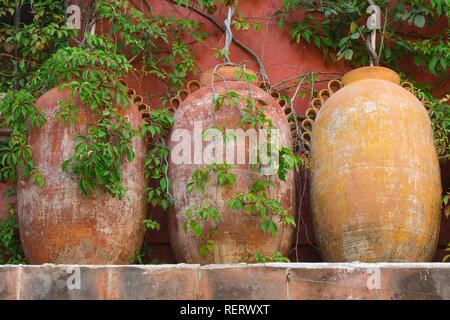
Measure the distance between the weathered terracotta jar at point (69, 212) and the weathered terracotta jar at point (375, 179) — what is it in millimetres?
894

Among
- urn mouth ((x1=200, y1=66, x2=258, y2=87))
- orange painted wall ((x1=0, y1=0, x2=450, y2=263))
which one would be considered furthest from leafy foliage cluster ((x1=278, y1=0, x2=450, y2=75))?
urn mouth ((x1=200, y1=66, x2=258, y2=87))

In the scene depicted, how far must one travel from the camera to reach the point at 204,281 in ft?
15.6

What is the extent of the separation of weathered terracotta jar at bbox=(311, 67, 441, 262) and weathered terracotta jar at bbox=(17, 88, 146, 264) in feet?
2.93

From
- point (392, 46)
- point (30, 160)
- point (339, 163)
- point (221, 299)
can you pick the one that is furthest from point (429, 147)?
point (30, 160)

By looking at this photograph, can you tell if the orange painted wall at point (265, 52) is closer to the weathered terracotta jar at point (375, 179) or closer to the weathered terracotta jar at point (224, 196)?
the weathered terracotta jar at point (224, 196)

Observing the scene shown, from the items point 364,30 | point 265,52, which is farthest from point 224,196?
point 364,30

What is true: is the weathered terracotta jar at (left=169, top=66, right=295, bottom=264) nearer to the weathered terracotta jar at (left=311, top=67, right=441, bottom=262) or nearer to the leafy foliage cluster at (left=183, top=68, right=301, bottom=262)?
the leafy foliage cluster at (left=183, top=68, right=301, bottom=262)

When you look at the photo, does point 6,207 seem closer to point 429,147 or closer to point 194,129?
point 194,129

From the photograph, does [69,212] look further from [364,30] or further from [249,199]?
[364,30]

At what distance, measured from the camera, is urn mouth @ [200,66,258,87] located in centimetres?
590

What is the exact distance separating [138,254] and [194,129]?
673mm

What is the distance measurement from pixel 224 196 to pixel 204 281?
773 mm

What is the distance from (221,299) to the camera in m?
4.73

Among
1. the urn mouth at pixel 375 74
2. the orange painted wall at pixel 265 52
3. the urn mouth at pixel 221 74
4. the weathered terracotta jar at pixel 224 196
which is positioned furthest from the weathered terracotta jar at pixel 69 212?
the urn mouth at pixel 375 74
